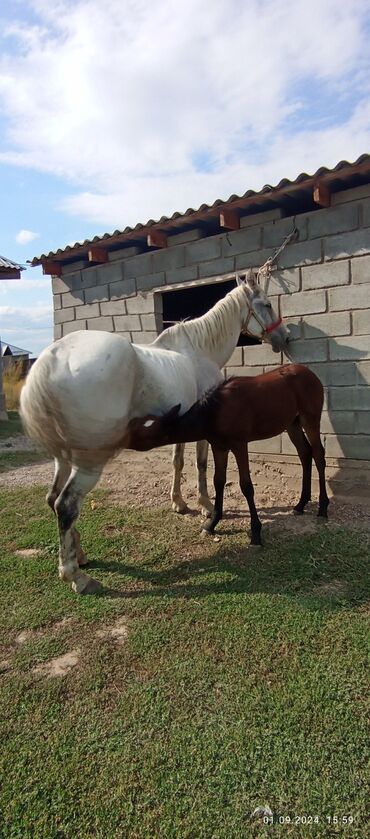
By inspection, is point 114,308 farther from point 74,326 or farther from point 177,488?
point 177,488

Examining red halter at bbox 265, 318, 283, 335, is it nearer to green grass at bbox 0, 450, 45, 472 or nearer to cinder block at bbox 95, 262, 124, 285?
cinder block at bbox 95, 262, 124, 285

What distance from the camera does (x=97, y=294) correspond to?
668cm

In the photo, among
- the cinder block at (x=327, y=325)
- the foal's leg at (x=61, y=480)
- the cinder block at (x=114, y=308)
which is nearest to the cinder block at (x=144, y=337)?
the cinder block at (x=114, y=308)

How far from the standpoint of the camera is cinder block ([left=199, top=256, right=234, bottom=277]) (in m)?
5.41

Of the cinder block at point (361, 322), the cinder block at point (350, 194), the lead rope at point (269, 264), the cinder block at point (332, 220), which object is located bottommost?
the cinder block at point (361, 322)

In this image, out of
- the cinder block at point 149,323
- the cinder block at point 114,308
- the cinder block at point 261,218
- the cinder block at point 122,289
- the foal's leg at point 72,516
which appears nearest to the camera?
the foal's leg at point 72,516

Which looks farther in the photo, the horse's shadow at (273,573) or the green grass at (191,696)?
the horse's shadow at (273,573)

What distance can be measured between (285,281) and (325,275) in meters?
0.44

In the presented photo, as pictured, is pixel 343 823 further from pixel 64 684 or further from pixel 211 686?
pixel 64 684

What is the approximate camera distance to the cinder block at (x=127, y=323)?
6.30m

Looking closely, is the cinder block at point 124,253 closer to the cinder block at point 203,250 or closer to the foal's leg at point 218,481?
the cinder block at point 203,250

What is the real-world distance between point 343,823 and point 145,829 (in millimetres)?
646

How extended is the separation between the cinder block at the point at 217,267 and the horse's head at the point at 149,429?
103 inches

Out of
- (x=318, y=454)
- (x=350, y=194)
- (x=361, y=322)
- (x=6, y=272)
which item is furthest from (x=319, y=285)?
(x=6, y=272)
